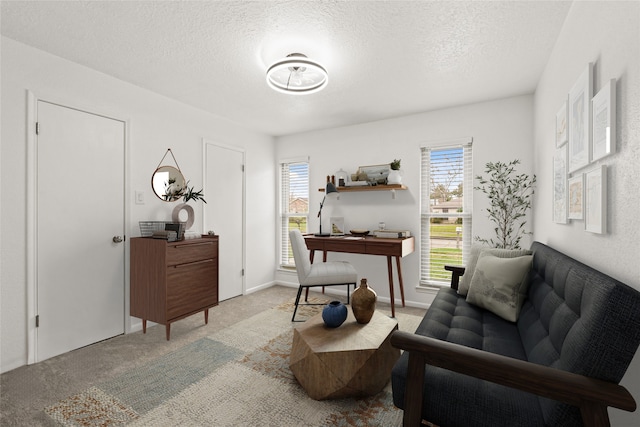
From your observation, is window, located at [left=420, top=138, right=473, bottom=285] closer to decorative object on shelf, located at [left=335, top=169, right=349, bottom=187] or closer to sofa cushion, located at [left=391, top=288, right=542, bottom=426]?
decorative object on shelf, located at [left=335, top=169, right=349, bottom=187]

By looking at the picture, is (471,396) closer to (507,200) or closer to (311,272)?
(311,272)

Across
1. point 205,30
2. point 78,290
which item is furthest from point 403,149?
point 78,290

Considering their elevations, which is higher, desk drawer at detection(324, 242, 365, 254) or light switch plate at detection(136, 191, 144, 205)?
light switch plate at detection(136, 191, 144, 205)

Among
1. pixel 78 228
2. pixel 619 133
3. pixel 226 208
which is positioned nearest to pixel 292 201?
pixel 226 208

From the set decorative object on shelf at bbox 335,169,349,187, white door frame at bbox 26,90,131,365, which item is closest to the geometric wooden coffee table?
white door frame at bbox 26,90,131,365

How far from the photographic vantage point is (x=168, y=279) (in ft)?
8.57

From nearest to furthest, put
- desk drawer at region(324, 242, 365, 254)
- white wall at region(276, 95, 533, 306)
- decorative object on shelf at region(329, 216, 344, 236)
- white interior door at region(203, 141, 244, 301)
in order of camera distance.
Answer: white wall at region(276, 95, 533, 306)
desk drawer at region(324, 242, 365, 254)
white interior door at region(203, 141, 244, 301)
decorative object on shelf at region(329, 216, 344, 236)

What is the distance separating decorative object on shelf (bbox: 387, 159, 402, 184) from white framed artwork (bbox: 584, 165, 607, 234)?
87.1 inches

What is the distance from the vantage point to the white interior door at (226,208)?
12.2 ft

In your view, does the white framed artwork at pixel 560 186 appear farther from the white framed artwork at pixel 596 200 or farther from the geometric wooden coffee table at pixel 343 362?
the geometric wooden coffee table at pixel 343 362

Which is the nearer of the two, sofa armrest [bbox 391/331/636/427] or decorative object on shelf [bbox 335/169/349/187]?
sofa armrest [bbox 391/331/636/427]

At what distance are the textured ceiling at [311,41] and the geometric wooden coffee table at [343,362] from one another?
204cm

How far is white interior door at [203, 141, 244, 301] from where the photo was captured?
12.2ft

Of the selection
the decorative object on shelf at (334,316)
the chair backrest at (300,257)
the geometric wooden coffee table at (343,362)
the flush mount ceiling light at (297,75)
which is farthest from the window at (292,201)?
the geometric wooden coffee table at (343,362)
